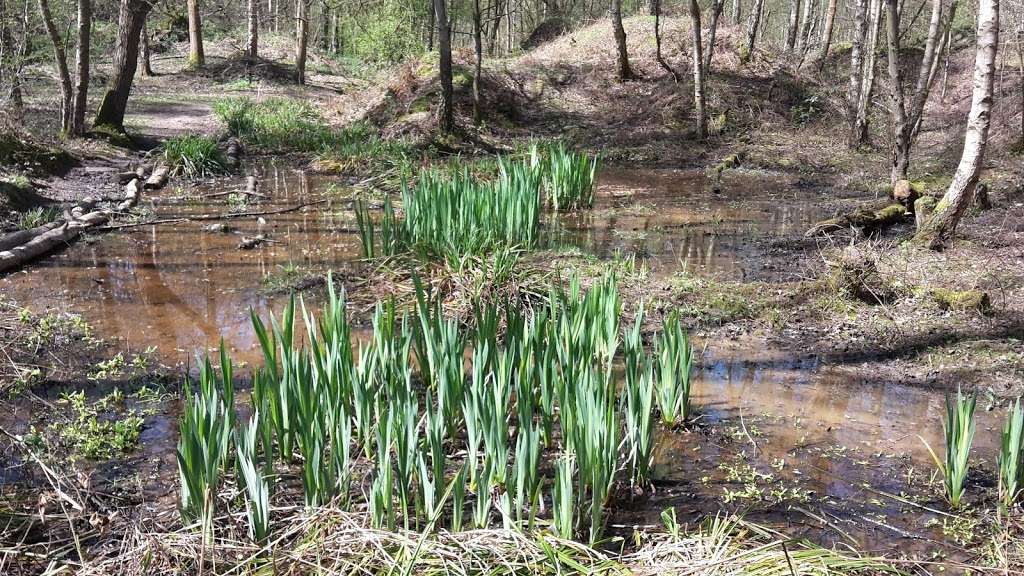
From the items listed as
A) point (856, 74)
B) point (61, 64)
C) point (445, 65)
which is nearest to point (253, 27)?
point (445, 65)

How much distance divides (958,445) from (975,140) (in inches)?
185

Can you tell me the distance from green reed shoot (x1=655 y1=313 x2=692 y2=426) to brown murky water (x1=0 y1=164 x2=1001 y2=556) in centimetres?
11

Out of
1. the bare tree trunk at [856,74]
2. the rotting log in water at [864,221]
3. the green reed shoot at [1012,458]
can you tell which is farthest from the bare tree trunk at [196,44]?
the green reed shoot at [1012,458]

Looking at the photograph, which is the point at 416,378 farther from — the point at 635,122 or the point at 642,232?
the point at 635,122

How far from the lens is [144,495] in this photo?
3.17 metres

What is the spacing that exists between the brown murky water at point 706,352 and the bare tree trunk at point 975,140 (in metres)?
1.52

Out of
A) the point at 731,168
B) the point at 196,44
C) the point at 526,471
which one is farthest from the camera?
the point at 196,44

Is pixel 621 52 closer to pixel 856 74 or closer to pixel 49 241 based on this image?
pixel 856 74

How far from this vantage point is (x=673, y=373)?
3750mm

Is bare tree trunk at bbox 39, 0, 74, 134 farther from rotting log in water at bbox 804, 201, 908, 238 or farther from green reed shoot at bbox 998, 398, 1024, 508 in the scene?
green reed shoot at bbox 998, 398, 1024, 508

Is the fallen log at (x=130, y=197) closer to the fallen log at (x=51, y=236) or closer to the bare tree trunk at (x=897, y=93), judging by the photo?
the fallen log at (x=51, y=236)

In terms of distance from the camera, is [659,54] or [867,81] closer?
[867,81]

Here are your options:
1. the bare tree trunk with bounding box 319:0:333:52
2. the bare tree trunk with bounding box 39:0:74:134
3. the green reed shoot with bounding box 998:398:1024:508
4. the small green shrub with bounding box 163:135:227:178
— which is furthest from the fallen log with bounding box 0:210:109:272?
the bare tree trunk with bounding box 319:0:333:52

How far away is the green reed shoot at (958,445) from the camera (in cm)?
295
